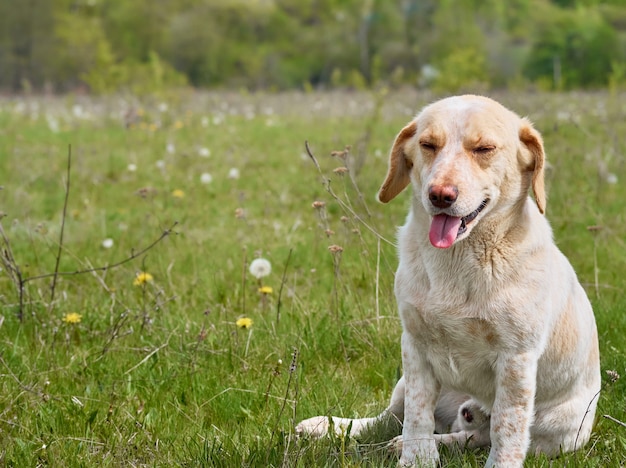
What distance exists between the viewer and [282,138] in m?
12.6

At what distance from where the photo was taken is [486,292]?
2.79 meters

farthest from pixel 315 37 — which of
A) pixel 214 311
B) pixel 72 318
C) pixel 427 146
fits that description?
pixel 427 146

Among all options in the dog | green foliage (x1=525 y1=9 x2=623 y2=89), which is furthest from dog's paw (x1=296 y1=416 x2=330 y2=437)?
green foliage (x1=525 y1=9 x2=623 y2=89)

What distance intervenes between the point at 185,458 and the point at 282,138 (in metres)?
10.1

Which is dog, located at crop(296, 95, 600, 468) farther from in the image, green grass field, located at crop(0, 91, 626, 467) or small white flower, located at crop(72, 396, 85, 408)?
small white flower, located at crop(72, 396, 85, 408)

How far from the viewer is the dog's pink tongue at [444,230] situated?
2.68 m

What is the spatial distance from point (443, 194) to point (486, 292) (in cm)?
46

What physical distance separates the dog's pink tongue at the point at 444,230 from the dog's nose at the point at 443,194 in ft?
0.33

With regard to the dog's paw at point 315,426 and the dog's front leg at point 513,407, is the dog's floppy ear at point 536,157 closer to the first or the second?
the dog's front leg at point 513,407

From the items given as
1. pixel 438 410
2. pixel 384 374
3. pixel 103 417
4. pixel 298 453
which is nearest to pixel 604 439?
pixel 438 410

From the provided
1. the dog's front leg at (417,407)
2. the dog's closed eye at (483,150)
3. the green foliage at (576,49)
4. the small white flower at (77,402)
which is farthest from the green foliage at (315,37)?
the dog's closed eye at (483,150)

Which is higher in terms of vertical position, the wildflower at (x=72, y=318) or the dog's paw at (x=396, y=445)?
the dog's paw at (x=396, y=445)

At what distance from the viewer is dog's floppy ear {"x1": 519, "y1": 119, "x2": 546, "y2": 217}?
287 centimetres

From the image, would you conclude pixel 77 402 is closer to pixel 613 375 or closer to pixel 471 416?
pixel 471 416
